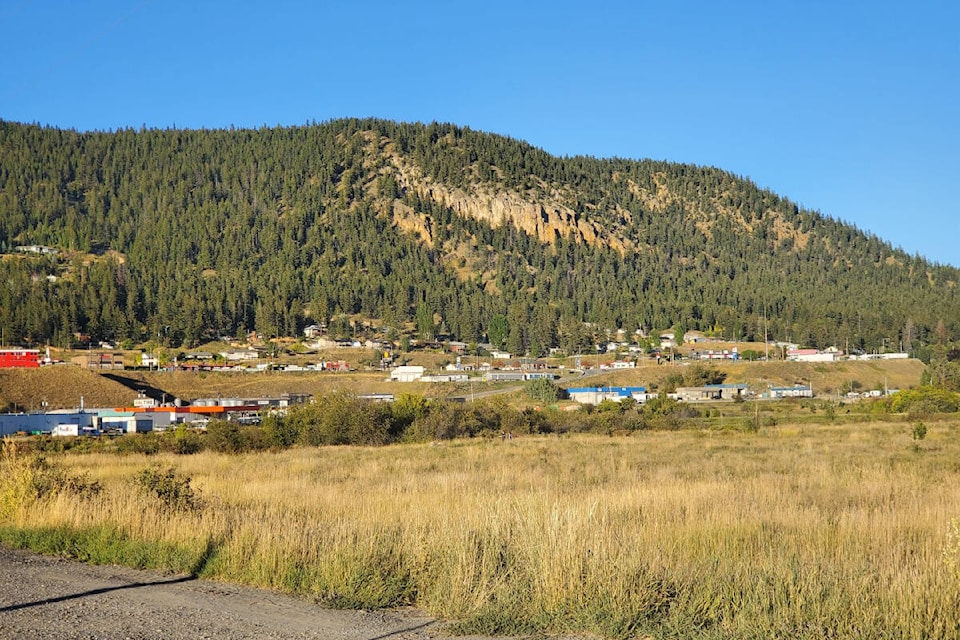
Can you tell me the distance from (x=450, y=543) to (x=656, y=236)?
190 metres

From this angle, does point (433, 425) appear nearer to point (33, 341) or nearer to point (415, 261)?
point (33, 341)

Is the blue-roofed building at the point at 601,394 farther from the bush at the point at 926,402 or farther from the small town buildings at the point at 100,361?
the small town buildings at the point at 100,361

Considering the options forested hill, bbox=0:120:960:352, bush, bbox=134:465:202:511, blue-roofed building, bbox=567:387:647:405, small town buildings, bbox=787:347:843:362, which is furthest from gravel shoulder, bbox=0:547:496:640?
forested hill, bbox=0:120:960:352

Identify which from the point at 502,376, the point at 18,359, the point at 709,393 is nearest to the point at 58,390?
the point at 18,359

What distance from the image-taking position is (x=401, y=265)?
162 metres

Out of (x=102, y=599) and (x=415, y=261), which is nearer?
(x=102, y=599)

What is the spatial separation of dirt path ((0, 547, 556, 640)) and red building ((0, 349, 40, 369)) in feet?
268

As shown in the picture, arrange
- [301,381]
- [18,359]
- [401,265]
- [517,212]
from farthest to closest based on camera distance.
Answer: [517,212], [401,265], [301,381], [18,359]

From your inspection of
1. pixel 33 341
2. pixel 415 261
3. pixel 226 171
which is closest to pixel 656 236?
pixel 415 261

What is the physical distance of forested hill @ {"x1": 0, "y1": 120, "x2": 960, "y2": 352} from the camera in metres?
125

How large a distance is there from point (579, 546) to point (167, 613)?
3.60 meters

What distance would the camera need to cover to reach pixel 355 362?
104 meters

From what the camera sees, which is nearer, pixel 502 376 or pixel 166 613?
pixel 166 613

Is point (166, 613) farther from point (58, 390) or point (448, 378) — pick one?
point (448, 378)
